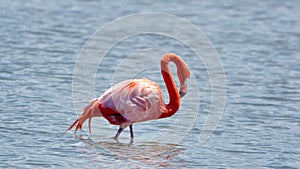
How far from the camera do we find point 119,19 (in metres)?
14.0

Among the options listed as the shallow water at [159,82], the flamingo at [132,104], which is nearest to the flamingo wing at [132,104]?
the flamingo at [132,104]

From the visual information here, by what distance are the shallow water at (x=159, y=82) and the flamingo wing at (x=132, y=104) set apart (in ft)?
1.04

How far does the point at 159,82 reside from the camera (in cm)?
1003

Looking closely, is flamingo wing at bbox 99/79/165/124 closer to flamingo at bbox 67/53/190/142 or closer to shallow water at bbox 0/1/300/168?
flamingo at bbox 67/53/190/142

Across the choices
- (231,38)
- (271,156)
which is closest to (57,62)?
(231,38)

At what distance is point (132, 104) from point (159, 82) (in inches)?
108

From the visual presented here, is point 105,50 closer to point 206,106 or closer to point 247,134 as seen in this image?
point 206,106

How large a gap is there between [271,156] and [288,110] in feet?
6.30

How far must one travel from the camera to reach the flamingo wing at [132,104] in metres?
7.30

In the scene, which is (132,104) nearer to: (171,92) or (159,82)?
(171,92)

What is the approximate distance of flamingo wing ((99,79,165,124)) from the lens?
730 centimetres

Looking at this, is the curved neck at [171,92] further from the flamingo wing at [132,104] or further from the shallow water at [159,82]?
the shallow water at [159,82]

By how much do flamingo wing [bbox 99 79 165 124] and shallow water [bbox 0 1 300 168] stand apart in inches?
12.5

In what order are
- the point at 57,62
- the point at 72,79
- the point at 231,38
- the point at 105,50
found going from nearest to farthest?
1. the point at 72,79
2. the point at 57,62
3. the point at 105,50
4. the point at 231,38
